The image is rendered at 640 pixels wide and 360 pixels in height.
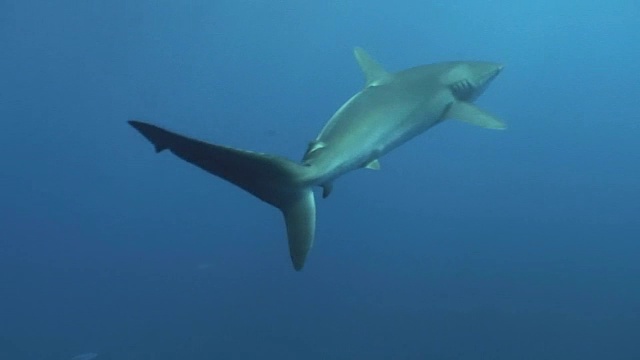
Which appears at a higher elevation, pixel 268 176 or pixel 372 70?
pixel 372 70

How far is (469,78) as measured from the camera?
3375 mm

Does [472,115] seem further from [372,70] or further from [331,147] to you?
[331,147]

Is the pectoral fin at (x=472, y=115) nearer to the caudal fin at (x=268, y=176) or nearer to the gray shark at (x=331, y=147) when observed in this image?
the gray shark at (x=331, y=147)

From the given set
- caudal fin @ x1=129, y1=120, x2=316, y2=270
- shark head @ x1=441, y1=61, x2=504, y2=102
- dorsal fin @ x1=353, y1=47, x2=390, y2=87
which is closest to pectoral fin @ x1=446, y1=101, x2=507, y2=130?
shark head @ x1=441, y1=61, x2=504, y2=102

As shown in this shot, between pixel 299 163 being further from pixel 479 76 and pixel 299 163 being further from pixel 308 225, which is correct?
pixel 479 76

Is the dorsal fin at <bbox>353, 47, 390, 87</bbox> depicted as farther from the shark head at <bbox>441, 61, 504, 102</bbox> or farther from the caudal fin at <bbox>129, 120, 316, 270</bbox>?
the caudal fin at <bbox>129, 120, 316, 270</bbox>

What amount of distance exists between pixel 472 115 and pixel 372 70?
48cm

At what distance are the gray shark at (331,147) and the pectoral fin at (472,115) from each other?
70 mm

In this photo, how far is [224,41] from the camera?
25.6 ft

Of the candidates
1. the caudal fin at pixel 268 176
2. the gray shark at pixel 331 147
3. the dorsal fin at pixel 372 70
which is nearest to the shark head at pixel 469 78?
the gray shark at pixel 331 147

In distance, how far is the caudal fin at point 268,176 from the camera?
96.7 inches

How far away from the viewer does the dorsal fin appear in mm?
3127

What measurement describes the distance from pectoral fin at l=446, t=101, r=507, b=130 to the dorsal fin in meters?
0.34

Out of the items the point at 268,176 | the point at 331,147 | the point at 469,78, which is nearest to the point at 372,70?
the point at 469,78
